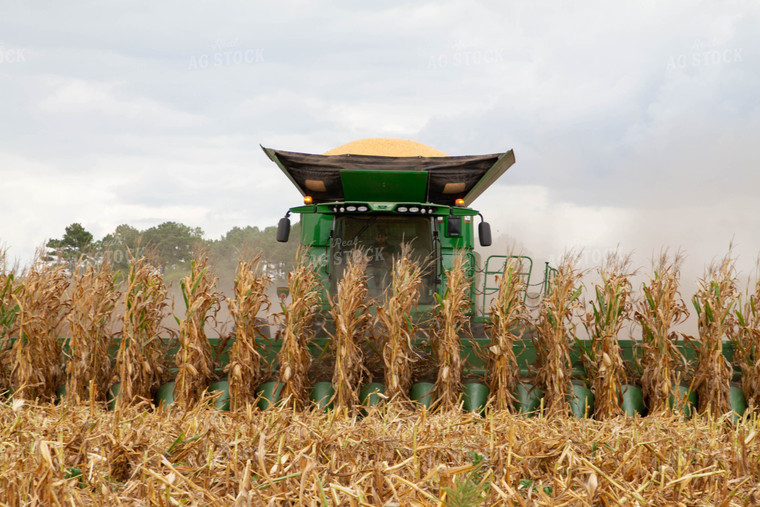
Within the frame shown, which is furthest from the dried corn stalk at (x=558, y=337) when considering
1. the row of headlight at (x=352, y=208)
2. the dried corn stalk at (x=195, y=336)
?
the dried corn stalk at (x=195, y=336)

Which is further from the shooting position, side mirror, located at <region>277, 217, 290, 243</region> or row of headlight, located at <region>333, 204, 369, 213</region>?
side mirror, located at <region>277, 217, 290, 243</region>

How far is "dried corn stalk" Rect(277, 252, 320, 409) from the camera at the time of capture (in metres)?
6.16

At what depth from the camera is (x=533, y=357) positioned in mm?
6859

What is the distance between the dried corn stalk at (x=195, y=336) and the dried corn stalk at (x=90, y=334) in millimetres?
821

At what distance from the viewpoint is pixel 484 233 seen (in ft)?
29.2

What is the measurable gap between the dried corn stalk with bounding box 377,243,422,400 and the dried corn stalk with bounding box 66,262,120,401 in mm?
2802

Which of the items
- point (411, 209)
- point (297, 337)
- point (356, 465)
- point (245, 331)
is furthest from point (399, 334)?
point (356, 465)

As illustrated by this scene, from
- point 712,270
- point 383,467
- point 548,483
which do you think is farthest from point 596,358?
point 383,467

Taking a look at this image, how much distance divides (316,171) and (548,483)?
6.90 metres

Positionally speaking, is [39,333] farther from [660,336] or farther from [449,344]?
[660,336]

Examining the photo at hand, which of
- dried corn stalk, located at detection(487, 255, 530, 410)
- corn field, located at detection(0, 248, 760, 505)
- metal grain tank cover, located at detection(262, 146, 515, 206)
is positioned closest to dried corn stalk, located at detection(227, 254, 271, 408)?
corn field, located at detection(0, 248, 760, 505)

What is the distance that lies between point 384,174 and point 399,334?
3.13m

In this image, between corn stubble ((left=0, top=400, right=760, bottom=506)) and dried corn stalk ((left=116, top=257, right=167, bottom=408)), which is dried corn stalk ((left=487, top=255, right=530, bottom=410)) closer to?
corn stubble ((left=0, top=400, right=760, bottom=506))

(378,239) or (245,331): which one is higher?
(378,239)
